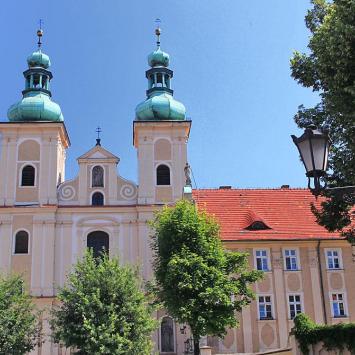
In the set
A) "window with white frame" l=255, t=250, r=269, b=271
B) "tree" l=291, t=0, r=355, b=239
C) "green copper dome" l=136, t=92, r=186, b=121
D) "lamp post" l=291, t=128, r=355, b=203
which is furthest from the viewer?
"green copper dome" l=136, t=92, r=186, b=121

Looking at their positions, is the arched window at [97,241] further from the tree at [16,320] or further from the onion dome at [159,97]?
the onion dome at [159,97]

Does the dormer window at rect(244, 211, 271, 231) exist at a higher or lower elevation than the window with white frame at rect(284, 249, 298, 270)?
higher

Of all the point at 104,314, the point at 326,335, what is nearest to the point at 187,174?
the point at 104,314

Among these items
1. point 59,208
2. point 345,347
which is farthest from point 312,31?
point 59,208

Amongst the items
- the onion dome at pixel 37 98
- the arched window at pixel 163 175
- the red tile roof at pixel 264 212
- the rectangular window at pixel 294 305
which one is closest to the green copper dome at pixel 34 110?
the onion dome at pixel 37 98

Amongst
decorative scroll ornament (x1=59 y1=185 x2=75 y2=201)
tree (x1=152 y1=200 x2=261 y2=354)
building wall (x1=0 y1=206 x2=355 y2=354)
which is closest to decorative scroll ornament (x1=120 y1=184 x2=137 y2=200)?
building wall (x1=0 y1=206 x2=355 y2=354)

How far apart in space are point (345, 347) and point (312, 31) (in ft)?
27.7

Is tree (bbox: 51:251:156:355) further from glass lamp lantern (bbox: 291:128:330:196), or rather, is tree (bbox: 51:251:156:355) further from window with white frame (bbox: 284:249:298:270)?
glass lamp lantern (bbox: 291:128:330:196)

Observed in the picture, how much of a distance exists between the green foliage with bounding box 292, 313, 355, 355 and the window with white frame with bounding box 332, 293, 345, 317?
12.3 m

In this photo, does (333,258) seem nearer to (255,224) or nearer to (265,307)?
(255,224)

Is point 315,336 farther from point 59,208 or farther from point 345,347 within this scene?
point 59,208

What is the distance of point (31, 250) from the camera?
32219mm

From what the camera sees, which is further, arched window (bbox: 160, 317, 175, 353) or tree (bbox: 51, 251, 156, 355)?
arched window (bbox: 160, 317, 175, 353)

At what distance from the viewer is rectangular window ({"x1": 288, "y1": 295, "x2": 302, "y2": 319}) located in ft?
102
